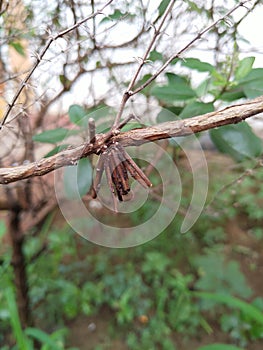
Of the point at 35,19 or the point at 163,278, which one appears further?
the point at 163,278

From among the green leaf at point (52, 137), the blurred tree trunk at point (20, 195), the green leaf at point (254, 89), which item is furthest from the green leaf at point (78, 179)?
the blurred tree trunk at point (20, 195)

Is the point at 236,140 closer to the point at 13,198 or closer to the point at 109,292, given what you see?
the point at 13,198

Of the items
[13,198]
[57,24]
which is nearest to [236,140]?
[57,24]

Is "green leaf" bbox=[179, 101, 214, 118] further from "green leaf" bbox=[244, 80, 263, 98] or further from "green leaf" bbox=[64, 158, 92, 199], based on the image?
"green leaf" bbox=[64, 158, 92, 199]

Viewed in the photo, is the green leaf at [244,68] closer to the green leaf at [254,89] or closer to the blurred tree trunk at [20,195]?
the green leaf at [254,89]

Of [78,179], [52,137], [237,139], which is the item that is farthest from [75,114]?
[237,139]
